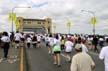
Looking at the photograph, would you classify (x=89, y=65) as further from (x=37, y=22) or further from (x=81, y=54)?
(x=37, y=22)

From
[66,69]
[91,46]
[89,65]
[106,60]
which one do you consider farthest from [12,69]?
[91,46]

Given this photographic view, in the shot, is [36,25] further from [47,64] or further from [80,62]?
[80,62]

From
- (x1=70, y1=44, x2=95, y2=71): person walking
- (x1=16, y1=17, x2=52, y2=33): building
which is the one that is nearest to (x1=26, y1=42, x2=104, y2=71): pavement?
(x1=70, y1=44, x2=95, y2=71): person walking

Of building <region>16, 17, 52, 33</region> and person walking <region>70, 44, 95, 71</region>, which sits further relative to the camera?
building <region>16, 17, 52, 33</region>

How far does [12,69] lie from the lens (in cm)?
1870

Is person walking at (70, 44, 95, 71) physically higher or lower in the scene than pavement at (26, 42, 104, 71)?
higher

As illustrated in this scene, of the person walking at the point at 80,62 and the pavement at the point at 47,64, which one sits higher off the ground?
the person walking at the point at 80,62

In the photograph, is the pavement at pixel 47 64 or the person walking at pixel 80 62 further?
the pavement at pixel 47 64

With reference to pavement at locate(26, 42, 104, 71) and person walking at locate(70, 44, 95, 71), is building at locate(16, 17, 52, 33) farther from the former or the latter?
person walking at locate(70, 44, 95, 71)

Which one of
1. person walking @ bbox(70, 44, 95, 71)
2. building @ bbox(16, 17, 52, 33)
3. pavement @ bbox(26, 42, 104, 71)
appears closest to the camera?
person walking @ bbox(70, 44, 95, 71)

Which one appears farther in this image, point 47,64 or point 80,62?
point 47,64

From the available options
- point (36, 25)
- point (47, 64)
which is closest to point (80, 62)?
point (47, 64)

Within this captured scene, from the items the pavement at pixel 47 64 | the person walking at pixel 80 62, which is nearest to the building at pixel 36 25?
the pavement at pixel 47 64

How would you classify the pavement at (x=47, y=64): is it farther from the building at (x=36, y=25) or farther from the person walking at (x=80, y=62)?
the building at (x=36, y=25)
